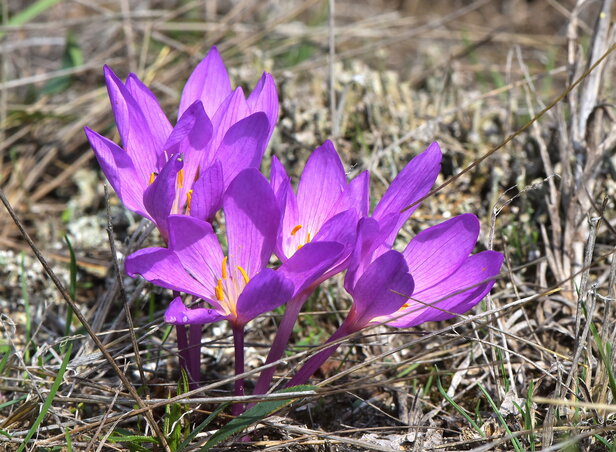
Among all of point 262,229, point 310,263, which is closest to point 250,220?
point 262,229

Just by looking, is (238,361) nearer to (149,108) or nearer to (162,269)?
(162,269)

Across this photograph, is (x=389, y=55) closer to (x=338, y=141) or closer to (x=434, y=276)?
(x=338, y=141)

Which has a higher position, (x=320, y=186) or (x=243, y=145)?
(x=243, y=145)

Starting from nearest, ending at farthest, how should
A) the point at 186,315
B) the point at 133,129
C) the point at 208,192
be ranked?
the point at 186,315
the point at 208,192
the point at 133,129

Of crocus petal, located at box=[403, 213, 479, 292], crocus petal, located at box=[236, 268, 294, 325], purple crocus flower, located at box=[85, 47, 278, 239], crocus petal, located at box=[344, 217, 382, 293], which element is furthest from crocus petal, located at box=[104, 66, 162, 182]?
crocus petal, located at box=[403, 213, 479, 292]

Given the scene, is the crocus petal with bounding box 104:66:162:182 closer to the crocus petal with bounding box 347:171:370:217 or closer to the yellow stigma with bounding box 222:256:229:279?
the yellow stigma with bounding box 222:256:229:279

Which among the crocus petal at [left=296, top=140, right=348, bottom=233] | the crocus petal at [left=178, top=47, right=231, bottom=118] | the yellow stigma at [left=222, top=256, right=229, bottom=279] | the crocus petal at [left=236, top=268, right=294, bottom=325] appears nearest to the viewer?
the crocus petal at [left=236, top=268, right=294, bottom=325]
